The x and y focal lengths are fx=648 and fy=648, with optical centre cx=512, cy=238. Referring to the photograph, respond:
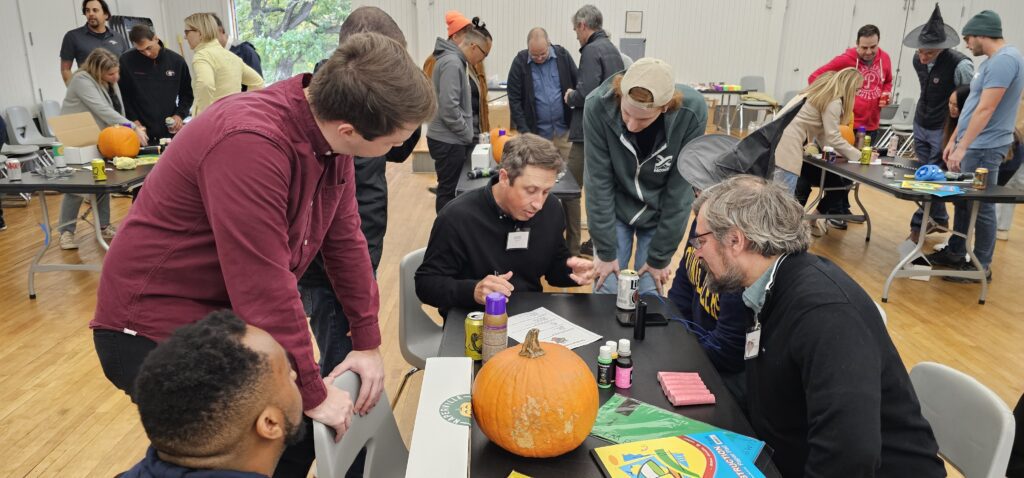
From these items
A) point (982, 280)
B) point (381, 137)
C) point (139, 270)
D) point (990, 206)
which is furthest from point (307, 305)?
point (990, 206)

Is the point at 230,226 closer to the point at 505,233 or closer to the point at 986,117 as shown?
the point at 505,233

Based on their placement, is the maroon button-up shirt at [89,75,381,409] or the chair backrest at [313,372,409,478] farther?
the chair backrest at [313,372,409,478]

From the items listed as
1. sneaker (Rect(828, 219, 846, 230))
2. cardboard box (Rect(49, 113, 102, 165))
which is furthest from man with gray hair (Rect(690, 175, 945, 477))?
sneaker (Rect(828, 219, 846, 230))

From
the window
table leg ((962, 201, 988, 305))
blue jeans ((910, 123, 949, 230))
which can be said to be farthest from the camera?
the window

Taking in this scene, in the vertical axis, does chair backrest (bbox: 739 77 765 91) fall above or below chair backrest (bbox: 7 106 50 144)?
above

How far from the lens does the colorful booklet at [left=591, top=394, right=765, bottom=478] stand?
135cm

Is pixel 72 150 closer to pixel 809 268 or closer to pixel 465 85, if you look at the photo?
pixel 465 85

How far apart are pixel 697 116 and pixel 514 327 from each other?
1.48 metres

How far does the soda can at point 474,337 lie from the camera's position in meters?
1.91

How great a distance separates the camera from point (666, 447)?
142cm

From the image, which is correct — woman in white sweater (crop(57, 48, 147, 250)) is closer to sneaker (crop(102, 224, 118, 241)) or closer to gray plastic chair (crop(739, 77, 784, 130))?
sneaker (crop(102, 224, 118, 241))

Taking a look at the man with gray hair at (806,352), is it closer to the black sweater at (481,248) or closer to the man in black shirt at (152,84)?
the black sweater at (481,248)

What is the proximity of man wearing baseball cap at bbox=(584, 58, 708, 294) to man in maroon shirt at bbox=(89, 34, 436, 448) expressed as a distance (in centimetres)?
170

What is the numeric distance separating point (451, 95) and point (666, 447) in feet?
12.1
